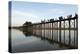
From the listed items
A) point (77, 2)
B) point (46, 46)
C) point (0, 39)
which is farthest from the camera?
point (77, 2)

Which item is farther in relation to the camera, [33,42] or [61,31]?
[61,31]

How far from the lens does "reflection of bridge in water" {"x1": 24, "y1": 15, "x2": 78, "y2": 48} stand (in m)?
3.18

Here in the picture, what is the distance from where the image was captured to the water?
295cm

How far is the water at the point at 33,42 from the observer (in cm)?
295

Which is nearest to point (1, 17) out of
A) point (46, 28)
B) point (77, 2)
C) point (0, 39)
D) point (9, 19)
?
point (9, 19)

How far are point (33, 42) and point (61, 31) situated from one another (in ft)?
2.14

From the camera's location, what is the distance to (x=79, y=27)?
11.2ft

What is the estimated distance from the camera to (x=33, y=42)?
10.1 ft

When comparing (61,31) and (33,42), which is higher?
(61,31)

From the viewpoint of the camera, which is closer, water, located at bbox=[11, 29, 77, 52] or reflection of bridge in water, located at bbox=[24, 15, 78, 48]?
water, located at bbox=[11, 29, 77, 52]

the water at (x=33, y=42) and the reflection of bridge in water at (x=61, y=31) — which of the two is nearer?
the water at (x=33, y=42)

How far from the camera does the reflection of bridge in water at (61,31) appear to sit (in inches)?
125

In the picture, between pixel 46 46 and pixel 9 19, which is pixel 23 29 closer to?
pixel 9 19

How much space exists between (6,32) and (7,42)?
19 centimetres
